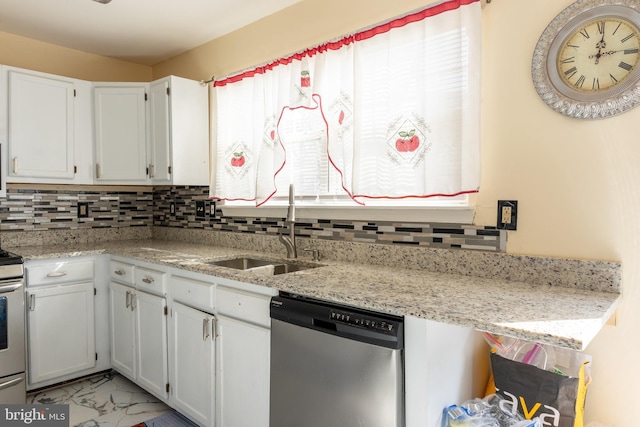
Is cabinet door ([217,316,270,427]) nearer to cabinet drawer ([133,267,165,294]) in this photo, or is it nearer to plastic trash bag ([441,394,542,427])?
cabinet drawer ([133,267,165,294])

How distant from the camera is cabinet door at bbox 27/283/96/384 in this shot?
2557mm

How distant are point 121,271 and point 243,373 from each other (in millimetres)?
1310

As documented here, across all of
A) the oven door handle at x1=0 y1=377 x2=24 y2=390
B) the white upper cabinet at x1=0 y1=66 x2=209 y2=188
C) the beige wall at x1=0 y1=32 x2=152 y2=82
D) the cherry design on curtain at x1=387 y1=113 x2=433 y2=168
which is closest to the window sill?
the cherry design on curtain at x1=387 y1=113 x2=433 y2=168

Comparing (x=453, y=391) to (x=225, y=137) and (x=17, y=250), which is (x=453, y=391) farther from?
(x=17, y=250)

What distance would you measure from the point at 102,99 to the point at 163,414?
2.25 m

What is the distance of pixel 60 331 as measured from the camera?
8.71 feet

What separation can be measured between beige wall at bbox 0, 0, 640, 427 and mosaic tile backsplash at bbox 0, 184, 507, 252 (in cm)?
18

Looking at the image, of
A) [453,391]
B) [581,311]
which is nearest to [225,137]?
[453,391]

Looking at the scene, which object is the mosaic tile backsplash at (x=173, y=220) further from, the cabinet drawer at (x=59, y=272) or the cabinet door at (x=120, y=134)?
the cabinet drawer at (x=59, y=272)

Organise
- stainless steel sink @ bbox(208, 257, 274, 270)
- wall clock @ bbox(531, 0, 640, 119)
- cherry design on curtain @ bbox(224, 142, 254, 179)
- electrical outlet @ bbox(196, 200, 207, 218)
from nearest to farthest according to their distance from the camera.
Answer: wall clock @ bbox(531, 0, 640, 119) < stainless steel sink @ bbox(208, 257, 274, 270) < cherry design on curtain @ bbox(224, 142, 254, 179) < electrical outlet @ bbox(196, 200, 207, 218)

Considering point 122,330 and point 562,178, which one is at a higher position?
point 562,178

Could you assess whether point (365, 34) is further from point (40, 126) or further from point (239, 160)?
point (40, 126)

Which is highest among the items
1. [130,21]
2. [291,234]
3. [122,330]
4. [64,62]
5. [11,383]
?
[130,21]

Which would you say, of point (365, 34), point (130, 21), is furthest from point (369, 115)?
point (130, 21)
